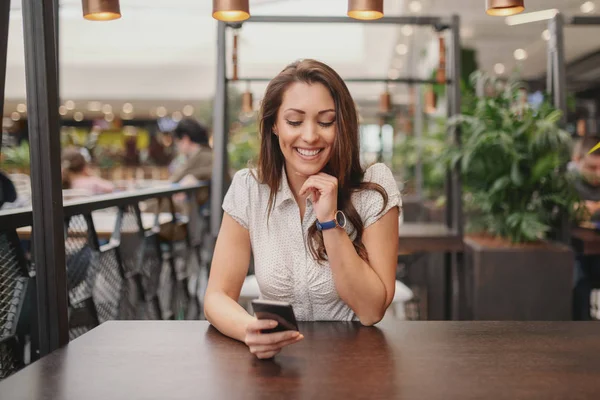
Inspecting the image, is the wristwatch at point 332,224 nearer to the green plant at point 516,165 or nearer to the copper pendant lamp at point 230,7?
the copper pendant lamp at point 230,7

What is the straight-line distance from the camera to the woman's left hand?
1.68 meters

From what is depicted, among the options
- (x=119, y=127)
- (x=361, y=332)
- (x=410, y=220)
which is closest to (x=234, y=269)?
(x=361, y=332)

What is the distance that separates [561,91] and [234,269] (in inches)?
127

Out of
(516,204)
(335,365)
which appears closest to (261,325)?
(335,365)

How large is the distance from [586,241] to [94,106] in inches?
777

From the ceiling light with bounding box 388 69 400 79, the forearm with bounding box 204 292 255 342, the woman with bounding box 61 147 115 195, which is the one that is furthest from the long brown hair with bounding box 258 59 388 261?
the ceiling light with bounding box 388 69 400 79

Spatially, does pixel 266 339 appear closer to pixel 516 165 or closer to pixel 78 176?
pixel 516 165

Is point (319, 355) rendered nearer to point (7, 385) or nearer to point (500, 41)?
point (7, 385)

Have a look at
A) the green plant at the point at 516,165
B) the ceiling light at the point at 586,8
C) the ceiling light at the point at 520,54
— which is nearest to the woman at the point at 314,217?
the green plant at the point at 516,165

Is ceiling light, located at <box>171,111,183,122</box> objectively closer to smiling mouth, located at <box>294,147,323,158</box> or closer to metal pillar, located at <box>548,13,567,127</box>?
metal pillar, located at <box>548,13,567,127</box>

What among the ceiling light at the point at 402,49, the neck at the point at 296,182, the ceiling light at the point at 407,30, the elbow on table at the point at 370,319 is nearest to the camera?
the elbow on table at the point at 370,319

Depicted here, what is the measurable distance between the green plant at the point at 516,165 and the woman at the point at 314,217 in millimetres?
2381

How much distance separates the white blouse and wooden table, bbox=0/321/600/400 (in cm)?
24

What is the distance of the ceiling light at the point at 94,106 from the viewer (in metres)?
20.9
